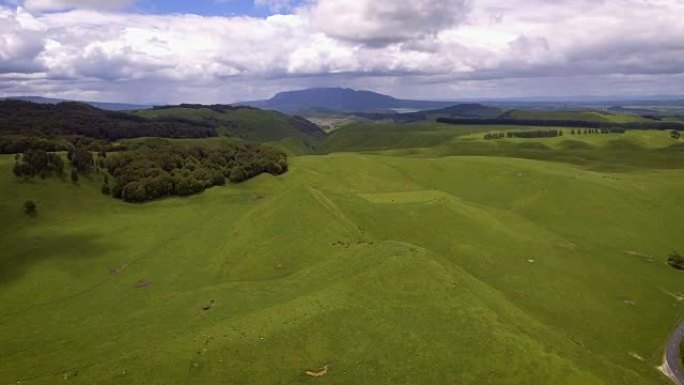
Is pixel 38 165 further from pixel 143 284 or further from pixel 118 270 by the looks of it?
pixel 143 284

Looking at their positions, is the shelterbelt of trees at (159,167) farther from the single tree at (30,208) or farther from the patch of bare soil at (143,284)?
the patch of bare soil at (143,284)

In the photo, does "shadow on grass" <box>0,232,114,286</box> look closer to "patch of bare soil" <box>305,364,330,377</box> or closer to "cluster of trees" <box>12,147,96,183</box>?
"cluster of trees" <box>12,147,96,183</box>

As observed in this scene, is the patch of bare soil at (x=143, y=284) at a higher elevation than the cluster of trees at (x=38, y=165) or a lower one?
lower

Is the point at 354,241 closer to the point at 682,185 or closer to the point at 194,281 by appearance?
the point at 194,281

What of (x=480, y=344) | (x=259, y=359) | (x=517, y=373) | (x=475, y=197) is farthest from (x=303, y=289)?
(x=475, y=197)

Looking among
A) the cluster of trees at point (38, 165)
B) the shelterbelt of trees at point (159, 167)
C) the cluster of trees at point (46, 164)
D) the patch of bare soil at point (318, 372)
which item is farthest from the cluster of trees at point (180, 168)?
the patch of bare soil at point (318, 372)

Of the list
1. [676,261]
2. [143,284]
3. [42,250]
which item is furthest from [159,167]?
[676,261]
